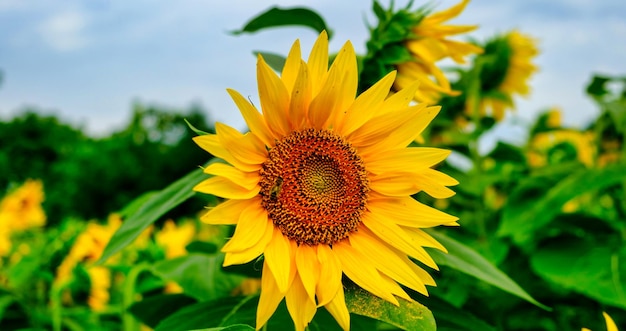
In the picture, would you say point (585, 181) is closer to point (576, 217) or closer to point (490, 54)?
point (576, 217)

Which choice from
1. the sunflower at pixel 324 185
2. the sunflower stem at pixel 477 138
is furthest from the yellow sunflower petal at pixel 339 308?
the sunflower stem at pixel 477 138

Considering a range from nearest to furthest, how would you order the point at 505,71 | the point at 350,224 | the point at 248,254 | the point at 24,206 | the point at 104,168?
1. the point at 248,254
2. the point at 350,224
3. the point at 505,71
4. the point at 24,206
5. the point at 104,168

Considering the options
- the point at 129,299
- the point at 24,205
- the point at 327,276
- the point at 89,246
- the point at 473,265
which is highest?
the point at 327,276

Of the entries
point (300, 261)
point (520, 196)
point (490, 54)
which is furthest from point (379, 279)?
point (490, 54)

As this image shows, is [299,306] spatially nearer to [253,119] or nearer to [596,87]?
[253,119]

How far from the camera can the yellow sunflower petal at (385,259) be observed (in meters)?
0.75

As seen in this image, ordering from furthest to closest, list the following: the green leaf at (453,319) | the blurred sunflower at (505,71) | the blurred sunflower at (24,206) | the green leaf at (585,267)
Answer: the blurred sunflower at (24,206) → the blurred sunflower at (505,71) → the green leaf at (585,267) → the green leaf at (453,319)

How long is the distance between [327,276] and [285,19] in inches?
18.0

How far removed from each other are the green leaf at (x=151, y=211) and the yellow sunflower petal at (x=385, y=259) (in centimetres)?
23

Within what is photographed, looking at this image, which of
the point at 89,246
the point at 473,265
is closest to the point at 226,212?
the point at 473,265

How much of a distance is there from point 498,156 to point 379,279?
1166 mm

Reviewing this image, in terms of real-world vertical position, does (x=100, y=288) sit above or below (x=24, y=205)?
above

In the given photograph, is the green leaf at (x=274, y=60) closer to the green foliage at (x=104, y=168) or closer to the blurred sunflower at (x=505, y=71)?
the blurred sunflower at (x=505, y=71)

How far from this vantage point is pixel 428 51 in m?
1.01
